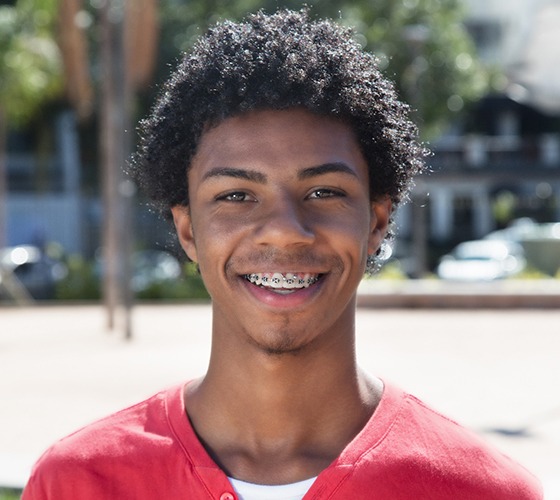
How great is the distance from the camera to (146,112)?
1159 cm

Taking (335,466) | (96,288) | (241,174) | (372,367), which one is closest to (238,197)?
(241,174)

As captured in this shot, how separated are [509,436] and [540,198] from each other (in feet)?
115

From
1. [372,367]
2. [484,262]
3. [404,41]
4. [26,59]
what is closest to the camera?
[372,367]

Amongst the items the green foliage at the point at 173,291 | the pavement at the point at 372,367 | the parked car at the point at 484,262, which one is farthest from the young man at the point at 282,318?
the parked car at the point at 484,262

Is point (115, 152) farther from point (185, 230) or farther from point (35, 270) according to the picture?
point (185, 230)

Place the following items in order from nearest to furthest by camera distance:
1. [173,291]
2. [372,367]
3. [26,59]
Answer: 1. [372,367]
2. [173,291]
3. [26,59]

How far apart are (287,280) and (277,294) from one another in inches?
1.2

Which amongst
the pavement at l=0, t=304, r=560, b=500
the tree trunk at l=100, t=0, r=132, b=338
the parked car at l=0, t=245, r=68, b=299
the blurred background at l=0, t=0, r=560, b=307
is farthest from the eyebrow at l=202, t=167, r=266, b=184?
the parked car at l=0, t=245, r=68, b=299

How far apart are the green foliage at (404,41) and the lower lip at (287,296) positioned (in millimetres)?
26711

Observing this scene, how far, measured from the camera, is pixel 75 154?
36781mm

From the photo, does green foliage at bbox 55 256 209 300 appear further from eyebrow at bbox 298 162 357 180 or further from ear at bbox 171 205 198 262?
eyebrow at bbox 298 162 357 180

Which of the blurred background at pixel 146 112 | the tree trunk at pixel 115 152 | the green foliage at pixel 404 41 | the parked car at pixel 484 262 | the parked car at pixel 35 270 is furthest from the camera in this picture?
the green foliage at pixel 404 41

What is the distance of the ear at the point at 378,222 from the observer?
2.19 m

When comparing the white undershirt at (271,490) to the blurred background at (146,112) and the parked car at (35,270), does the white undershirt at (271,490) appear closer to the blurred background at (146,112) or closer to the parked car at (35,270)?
the blurred background at (146,112)
